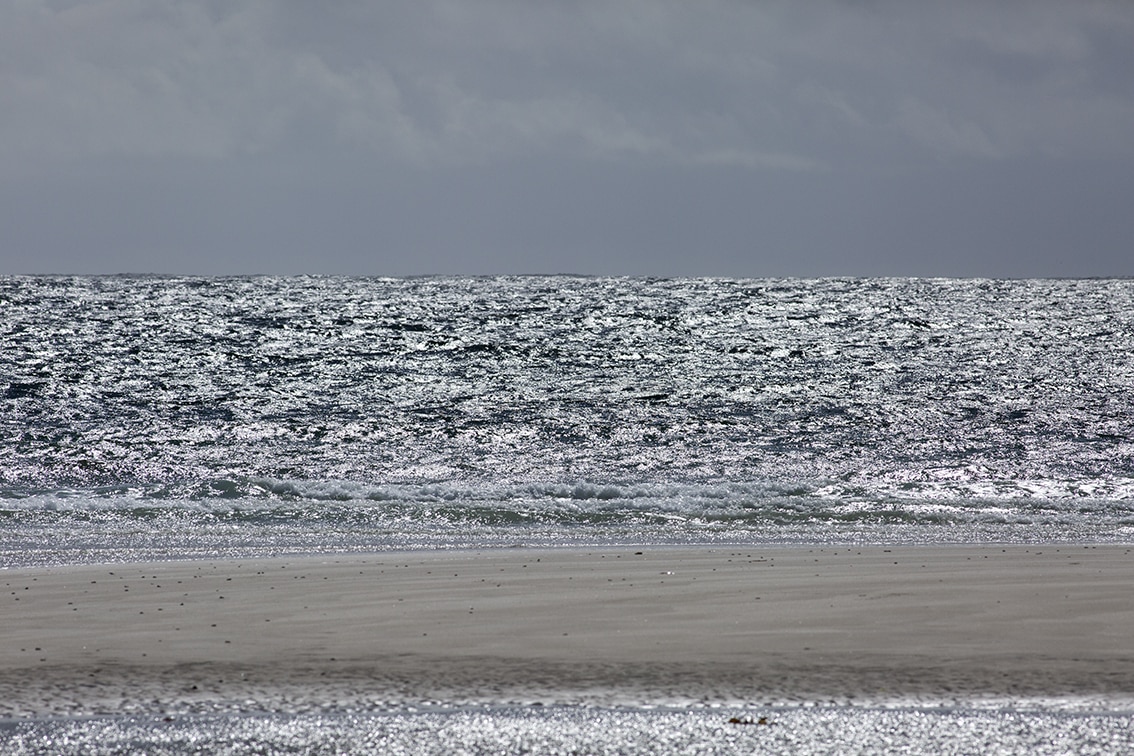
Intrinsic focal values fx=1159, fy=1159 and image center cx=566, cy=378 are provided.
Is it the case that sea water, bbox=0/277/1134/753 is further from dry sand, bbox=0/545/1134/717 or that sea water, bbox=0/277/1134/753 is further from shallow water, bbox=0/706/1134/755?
dry sand, bbox=0/545/1134/717

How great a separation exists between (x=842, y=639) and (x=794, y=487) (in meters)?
12.0

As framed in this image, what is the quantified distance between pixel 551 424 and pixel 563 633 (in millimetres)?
19840

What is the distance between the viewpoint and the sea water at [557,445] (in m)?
5.06

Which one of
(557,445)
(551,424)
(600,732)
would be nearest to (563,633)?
(600,732)

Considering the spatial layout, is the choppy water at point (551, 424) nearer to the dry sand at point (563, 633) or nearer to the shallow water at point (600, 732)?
the dry sand at point (563, 633)

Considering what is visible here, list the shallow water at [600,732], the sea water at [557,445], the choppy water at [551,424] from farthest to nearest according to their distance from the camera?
the choppy water at [551,424] < the sea water at [557,445] < the shallow water at [600,732]

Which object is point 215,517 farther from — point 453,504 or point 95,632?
point 95,632

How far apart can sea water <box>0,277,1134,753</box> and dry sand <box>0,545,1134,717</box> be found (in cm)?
48

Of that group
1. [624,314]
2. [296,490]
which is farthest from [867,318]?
[296,490]

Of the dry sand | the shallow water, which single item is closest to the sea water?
the shallow water

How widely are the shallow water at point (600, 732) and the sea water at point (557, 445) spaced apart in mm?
18

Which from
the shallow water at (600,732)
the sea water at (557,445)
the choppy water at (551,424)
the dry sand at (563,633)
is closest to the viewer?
the shallow water at (600,732)

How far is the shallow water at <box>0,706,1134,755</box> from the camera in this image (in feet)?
15.4

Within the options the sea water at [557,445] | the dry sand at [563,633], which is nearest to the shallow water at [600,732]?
the sea water at [557,445]
